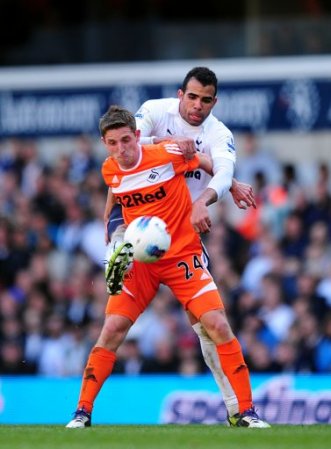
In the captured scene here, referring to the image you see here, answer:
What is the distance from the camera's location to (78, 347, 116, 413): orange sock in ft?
32.9

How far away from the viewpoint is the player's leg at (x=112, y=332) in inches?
395

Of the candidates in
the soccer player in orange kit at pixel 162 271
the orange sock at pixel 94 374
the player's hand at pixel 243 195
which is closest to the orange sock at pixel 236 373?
the soccer player in orange kit at pixel 162 271

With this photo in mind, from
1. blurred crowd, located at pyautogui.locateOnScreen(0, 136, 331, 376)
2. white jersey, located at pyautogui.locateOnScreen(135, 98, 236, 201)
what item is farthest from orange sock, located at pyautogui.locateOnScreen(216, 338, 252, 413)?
blurred crowd, located at pyautogui.locateOnScreen(0, 136, 331, 376)

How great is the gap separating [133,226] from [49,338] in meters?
7.22

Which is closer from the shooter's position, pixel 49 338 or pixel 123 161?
pixel 123 161

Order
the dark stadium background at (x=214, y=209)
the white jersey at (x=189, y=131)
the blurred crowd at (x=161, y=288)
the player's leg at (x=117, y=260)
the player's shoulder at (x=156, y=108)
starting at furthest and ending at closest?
the blurred crowd at (x=161, y=288)
the dark stadium background at (x=214, y=209)
the player's shoulder at (x=156, y=108)
the white jersey at (x=189, y=131)
the player's leg at (x=117, y=260)

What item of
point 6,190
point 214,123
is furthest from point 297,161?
point 214,123

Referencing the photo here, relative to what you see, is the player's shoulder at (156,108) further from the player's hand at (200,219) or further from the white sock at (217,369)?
the white sock at (217,369)

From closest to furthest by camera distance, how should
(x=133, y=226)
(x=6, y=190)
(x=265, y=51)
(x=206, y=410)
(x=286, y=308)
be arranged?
(x=133, y=226), (x=206, y=410), (x=286, y=308), (x=6, y=190), (x=265, y=51)

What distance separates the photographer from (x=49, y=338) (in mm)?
16781

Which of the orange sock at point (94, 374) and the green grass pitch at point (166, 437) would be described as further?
the orange sock at point (94, 374)

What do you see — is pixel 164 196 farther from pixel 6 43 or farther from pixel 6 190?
pixel 6 43

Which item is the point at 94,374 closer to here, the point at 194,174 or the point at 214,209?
the point at 194,174

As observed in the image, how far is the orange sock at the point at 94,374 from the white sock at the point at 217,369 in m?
0.72
